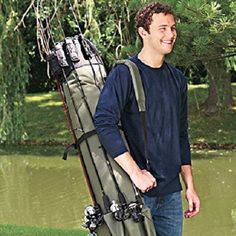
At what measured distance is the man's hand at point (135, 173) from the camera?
7.25 feet

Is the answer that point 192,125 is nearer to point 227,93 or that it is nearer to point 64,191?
point 227,93

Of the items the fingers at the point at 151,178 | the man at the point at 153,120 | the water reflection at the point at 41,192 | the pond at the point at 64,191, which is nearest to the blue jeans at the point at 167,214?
the man at the point at 153,120

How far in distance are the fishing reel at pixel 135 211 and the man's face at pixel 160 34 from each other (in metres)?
0.58

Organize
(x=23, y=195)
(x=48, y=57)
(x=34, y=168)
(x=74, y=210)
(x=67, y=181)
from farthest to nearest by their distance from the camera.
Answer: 1. (x=34, y=168)
2. (x=67, y=181)
3. (x=23, y=195)
4. (x=74, y=210)
5. (x=48, y=57)

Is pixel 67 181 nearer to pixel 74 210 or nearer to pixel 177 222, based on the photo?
pixel 74 210

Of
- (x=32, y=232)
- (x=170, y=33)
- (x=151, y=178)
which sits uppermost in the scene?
(x=170, y=33)

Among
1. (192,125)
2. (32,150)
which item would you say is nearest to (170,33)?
(32,150)

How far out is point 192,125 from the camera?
12359 mm

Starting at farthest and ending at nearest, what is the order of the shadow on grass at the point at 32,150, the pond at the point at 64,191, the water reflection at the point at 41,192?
the shadow on grass at the point at 32,150 < the water reflection at the point at 41,192 < the pond at the point at 64,191

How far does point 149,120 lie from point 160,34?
12.8 inches

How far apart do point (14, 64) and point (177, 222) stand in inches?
313

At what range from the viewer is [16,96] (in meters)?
10.2

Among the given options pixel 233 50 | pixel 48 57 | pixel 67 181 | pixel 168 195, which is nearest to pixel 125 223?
pixel 168 195

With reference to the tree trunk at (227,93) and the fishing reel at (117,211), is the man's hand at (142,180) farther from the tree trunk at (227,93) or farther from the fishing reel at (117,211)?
the tree trunk at (227,93)
